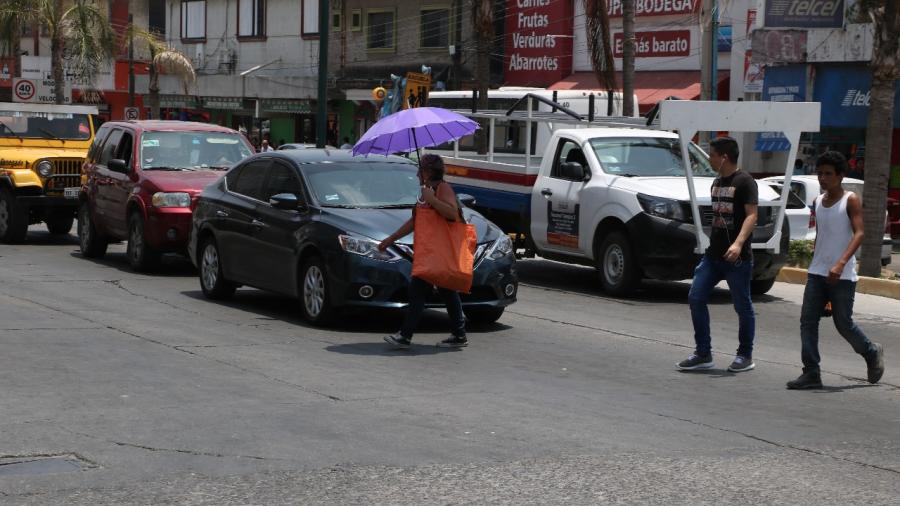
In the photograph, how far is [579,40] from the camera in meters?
40.5

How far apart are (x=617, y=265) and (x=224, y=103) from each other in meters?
39.3

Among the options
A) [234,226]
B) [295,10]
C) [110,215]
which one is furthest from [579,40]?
[234,226]

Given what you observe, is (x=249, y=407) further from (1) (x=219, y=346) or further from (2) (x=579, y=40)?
(2) (x=579, y=40)

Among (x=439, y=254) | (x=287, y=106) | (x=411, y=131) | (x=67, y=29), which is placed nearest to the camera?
(x=439, y=254)

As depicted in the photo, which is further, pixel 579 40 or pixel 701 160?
pixel 579 40

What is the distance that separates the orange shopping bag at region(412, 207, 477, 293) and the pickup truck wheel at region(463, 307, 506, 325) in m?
1.64

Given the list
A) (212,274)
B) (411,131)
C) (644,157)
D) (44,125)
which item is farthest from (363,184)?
(44,125)

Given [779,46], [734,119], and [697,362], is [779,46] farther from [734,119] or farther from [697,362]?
[697,362]

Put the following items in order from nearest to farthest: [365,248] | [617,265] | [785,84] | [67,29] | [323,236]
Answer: [365,248] < [323,236] < [617,265] < [785,84] < [67,29]

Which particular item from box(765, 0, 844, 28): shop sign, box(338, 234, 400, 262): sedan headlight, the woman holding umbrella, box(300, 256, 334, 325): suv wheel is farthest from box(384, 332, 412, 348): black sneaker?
box(765, 0, 844, 28): shop sign

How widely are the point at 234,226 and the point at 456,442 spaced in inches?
264

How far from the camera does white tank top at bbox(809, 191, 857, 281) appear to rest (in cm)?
934

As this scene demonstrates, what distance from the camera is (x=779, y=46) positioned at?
29.4m

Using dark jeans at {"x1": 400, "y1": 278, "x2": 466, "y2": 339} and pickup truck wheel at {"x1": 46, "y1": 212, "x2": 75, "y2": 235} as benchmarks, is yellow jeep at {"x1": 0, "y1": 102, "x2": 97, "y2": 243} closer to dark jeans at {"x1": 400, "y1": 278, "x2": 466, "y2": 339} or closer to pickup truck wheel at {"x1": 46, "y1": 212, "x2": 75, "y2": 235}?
pickup truck wheel at {"x1": 46, "y1": 212, "x2": 75, "y2": 235}
